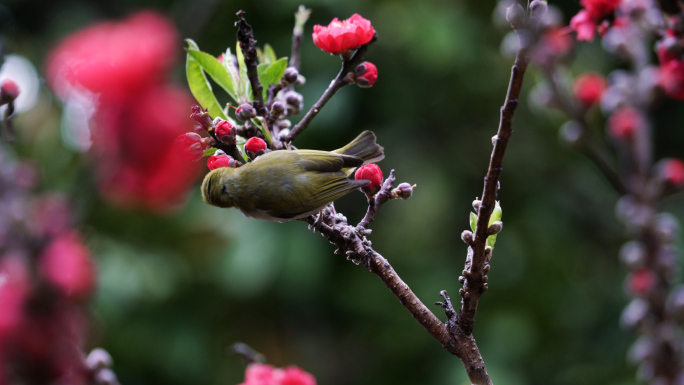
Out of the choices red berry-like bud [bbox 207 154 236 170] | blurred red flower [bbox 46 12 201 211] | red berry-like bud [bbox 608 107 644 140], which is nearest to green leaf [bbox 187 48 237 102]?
red berry-like bud [bbox 207 154 236 170]

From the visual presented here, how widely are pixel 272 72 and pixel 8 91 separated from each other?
42 cm

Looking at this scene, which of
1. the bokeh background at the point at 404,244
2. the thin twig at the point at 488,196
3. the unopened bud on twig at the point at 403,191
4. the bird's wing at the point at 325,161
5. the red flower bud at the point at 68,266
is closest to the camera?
the red flower bud at the point at 68,266

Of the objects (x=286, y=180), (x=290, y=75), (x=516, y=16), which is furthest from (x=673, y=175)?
(x=286, y=180)

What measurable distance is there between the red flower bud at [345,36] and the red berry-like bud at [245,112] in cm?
16

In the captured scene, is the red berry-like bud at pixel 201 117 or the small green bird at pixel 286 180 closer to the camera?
the red berry-like bud at pixel 201 117

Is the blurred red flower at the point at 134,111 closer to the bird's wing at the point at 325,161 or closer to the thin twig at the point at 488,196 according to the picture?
the thin twig at the point at 488,196

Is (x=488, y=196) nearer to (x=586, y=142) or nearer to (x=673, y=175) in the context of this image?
(x=586, y=142)

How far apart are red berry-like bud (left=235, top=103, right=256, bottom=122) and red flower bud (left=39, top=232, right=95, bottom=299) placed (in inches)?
18.7

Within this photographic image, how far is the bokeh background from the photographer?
4148mm

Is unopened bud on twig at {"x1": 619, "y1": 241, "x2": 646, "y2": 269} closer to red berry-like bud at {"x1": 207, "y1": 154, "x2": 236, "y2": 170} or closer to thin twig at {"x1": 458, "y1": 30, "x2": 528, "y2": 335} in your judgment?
thin twig at {"x1": 458, "y1": 30, "x2": 528, "y2": 335}

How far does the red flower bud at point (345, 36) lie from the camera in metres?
1.06

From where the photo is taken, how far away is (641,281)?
2.88ft

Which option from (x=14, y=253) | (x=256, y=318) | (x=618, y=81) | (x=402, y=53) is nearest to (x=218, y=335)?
(x=256, y=318)

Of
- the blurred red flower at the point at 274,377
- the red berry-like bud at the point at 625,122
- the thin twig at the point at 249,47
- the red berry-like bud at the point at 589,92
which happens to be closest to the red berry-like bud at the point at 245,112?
the thin twig at the point at 249,47
